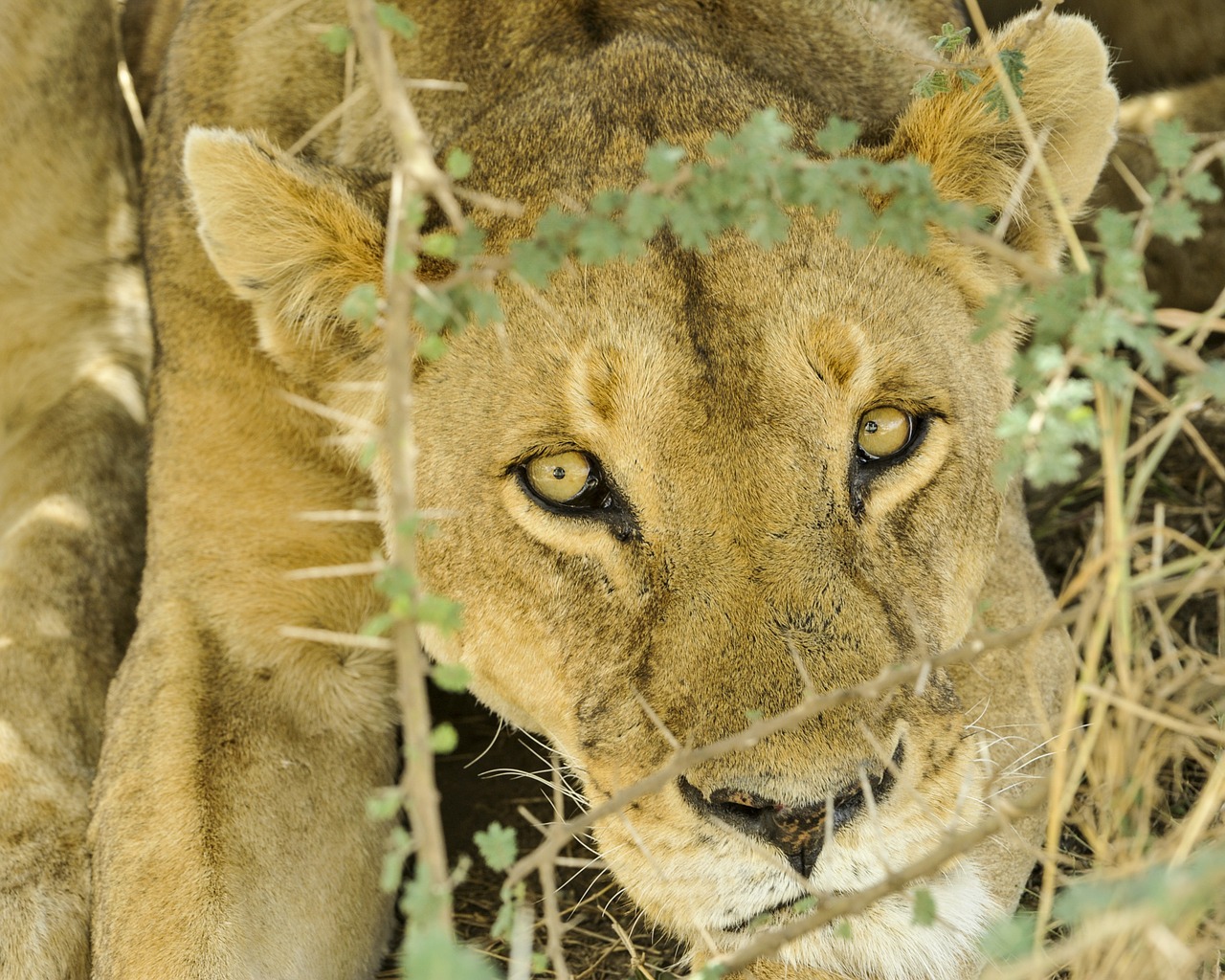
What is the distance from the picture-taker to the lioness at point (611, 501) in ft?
9.37

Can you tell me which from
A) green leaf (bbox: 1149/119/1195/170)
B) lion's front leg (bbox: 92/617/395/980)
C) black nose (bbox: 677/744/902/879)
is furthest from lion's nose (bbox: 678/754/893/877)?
lion's front leg (bbox: 92/617/395/980)

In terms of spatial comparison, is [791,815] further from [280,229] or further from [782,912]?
[280,229]

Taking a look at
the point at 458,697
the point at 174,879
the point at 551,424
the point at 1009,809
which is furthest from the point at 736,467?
the point at 458,697

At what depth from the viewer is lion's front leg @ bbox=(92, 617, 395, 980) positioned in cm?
340

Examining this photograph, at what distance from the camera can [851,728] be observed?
8.91 ft

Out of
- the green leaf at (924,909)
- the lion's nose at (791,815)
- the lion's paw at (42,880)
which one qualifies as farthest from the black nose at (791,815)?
the lion's paw at (42,880)

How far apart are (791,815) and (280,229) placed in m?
1.61

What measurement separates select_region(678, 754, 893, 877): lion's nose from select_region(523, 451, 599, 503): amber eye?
681 millimetres

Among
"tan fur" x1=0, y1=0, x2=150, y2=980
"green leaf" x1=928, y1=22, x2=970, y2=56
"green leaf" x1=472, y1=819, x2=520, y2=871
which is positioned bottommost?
"tan fur" x1=0, y1=0, x2=150, y2=980

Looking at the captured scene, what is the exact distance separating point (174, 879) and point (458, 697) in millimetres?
1340

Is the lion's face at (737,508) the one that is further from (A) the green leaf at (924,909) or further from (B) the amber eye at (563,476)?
(A) the green leaf at (924,909)

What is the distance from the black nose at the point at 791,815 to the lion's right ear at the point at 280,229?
4.49 ft

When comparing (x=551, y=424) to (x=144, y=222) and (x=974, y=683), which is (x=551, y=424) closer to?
(x=974, y=683)

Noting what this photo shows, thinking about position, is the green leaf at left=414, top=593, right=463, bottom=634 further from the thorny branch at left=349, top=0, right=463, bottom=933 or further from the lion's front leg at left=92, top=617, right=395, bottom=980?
the lion's front leg at left=92, top=617, right=395, bottom=980
